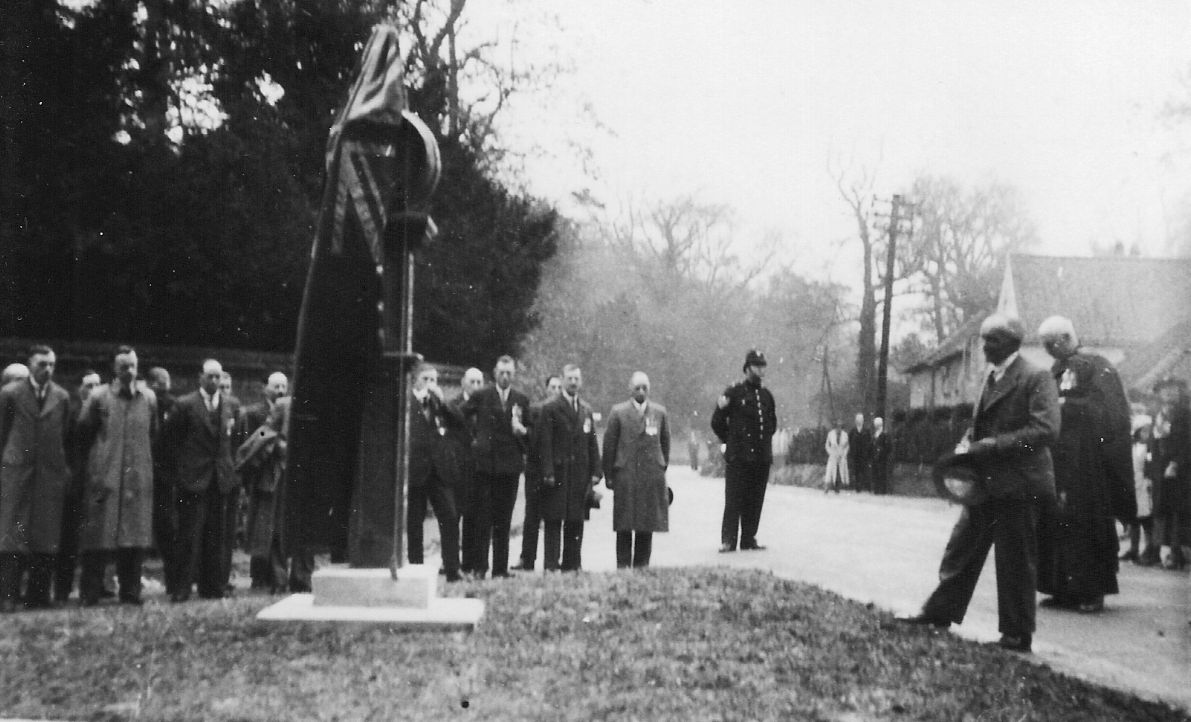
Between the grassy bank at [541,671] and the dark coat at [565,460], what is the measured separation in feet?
12.7

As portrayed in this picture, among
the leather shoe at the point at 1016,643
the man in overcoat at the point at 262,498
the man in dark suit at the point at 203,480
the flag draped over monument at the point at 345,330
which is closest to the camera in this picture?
the flag draped over monument at the point at 345,330

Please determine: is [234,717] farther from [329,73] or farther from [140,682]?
[329,73]

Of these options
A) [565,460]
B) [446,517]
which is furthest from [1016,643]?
[446,517]

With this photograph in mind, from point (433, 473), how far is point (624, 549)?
2352 mm

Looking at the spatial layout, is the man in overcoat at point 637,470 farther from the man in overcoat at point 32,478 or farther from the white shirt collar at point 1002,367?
the man in overcoat at point 32,478

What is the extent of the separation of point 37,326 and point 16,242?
1.32m

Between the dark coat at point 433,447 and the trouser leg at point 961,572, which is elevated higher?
the dark coat at point 433,447

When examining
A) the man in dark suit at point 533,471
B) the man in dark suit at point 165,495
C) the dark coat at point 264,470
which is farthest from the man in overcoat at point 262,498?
the man in dark suit at point 533,471

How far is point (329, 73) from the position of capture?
16.2m

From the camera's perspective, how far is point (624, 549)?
36.8 ft

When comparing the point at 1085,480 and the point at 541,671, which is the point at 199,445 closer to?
the point at 541,671

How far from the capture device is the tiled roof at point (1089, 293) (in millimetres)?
40281

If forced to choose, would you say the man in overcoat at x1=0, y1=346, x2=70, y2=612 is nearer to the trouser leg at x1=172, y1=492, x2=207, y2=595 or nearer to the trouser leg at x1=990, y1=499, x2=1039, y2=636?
the trouser leg at x1=172, y1=492, x2=207, y2=595

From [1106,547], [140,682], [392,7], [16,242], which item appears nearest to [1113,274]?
[392,7]
